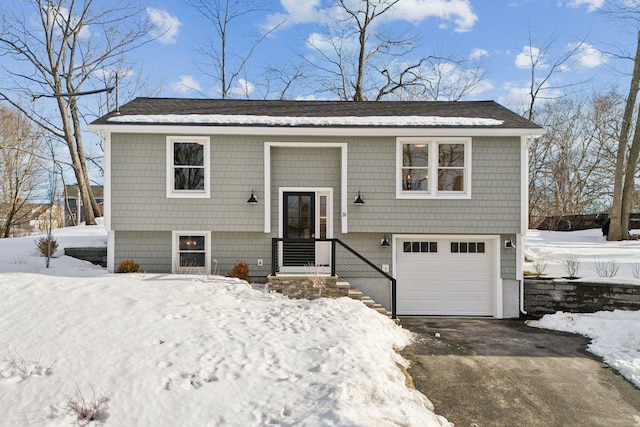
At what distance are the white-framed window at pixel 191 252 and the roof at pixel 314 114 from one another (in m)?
2.92

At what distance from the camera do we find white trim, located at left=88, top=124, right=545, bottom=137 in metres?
8.91

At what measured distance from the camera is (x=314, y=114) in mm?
10188

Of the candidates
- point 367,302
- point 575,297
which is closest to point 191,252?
point 367,302

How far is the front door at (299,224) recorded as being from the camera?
31.7ft

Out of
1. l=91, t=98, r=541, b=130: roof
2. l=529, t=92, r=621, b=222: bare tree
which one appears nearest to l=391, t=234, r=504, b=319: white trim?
l=91, t=98, r=541, b=130: roof

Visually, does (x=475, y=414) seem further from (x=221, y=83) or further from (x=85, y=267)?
(x=221, y=83)

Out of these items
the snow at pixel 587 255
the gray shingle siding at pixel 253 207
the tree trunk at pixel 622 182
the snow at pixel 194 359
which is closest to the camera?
the snow at pixel 194 359

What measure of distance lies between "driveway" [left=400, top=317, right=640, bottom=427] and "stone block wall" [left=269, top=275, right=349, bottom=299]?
6.76ft

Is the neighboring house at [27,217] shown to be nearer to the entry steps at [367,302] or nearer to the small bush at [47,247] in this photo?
the small bush at [47,247]

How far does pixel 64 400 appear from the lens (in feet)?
12.4

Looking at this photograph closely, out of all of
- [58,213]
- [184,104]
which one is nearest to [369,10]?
[184,104]

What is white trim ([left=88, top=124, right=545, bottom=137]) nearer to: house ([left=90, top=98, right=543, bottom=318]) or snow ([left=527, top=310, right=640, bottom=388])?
house ([left=90, top=98, right=543, bottom=318])

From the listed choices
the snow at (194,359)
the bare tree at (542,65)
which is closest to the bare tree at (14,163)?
the snow at (194,359)

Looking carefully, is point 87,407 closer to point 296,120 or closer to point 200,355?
point 200,355
